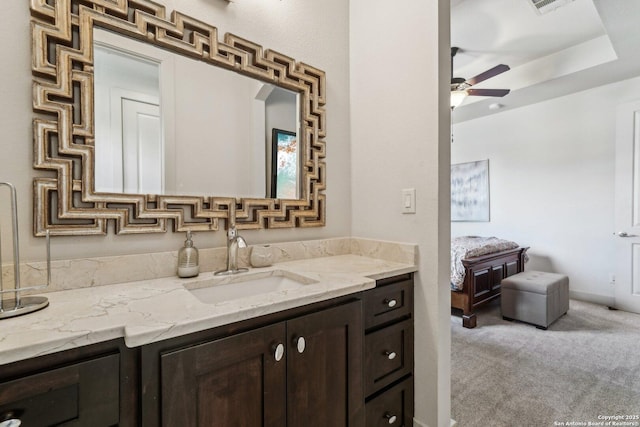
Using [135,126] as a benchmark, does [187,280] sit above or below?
below

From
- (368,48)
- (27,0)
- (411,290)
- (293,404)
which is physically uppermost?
(368,48)

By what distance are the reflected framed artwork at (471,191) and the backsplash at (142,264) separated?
3.66 metres

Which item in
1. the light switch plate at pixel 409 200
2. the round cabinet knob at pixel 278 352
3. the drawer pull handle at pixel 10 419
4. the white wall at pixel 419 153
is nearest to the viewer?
the drawer pull handle at pixel 10 419

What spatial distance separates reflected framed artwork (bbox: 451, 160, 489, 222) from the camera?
178 inches

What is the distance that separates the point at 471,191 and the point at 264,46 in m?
4.27

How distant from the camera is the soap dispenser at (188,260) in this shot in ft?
3.94

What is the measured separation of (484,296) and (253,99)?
2928 millimetres

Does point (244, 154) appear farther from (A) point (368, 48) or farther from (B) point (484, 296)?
(B) point (484, 296)

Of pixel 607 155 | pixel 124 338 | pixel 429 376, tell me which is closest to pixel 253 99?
pixel 124 338

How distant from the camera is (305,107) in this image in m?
1.68

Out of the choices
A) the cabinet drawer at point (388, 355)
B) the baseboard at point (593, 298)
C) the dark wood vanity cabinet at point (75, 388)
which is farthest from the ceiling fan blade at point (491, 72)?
the dark wood vanity cabinet at point (75, 388)

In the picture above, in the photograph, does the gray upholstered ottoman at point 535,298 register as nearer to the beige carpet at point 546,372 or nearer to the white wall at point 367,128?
the beige carpet at point 546,372

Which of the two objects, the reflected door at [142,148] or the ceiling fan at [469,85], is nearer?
the reflected door at [142,148]

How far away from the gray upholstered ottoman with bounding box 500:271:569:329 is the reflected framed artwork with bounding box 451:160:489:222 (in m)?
1.74
